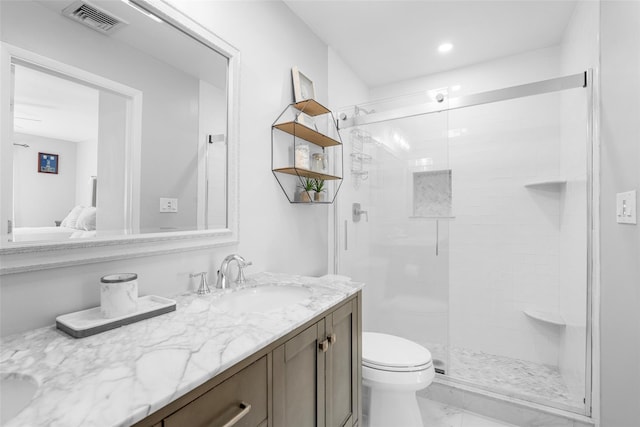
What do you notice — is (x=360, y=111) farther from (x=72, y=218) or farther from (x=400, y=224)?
(x=72, y=218)

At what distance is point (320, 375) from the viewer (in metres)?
1.08

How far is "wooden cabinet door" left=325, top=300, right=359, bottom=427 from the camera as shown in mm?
1152

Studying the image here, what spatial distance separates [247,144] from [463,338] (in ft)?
7.96

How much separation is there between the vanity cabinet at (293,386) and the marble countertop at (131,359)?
0.12 ft

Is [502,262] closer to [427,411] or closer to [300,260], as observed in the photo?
[427,411]

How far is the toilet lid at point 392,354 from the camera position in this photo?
62.5 inches

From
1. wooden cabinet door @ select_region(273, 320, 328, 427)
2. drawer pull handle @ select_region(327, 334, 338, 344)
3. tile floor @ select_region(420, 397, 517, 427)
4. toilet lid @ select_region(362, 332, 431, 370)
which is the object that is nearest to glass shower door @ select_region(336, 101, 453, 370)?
tile floor @ select_region(420, 397, 517, 427)

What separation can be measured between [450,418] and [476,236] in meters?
1.44

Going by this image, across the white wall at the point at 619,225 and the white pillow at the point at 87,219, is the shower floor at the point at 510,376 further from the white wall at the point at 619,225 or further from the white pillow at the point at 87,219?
the white pillow at the point at 87,219

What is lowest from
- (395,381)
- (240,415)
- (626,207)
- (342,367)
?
(395,381)

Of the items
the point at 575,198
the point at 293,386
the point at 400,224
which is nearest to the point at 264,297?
the point at 293,386

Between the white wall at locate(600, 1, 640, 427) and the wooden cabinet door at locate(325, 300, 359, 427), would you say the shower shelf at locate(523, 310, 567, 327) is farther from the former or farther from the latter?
the wooden cabinet door at locate(325, 300, 359, 427)

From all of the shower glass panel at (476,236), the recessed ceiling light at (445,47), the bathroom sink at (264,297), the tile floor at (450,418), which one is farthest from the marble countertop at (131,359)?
the recessed ceiling light at (445,47)

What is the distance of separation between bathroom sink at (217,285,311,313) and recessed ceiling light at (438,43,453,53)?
7.38 feet
